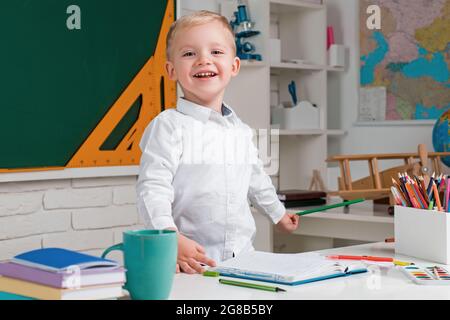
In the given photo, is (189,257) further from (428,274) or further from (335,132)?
(335,132)

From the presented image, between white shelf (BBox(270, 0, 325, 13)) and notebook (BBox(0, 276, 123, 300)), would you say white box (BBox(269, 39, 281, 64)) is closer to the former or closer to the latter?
white shelf (BBox(270, 0, 325, 13))

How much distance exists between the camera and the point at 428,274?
48.1 inches

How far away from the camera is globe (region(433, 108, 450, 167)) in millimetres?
2631

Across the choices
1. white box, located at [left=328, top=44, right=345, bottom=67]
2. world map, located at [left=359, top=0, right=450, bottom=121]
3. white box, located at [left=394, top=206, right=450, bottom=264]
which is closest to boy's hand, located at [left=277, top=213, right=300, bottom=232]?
white box, located at [left=394, top=206, right=450, bottom=264]

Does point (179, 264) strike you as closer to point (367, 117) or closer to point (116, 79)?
point (116, 79)

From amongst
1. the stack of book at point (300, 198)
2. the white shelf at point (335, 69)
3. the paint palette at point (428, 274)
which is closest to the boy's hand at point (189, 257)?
the paint palette at point (428, 274)

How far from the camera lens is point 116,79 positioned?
95.2 inches

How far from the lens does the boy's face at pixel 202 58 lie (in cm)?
160

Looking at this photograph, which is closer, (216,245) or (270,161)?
(216,245)

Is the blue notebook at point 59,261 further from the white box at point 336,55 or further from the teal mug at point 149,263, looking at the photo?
the white box at point 336,55

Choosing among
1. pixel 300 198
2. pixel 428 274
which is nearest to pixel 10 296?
pixel 428 274

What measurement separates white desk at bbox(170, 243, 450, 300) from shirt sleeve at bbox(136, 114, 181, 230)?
186mm

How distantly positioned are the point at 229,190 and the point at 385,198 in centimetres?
100
